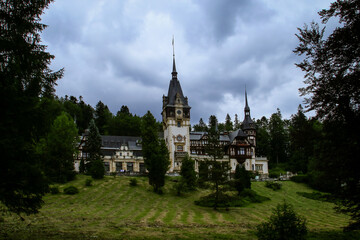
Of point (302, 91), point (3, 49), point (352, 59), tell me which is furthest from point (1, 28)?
point (352, 59)

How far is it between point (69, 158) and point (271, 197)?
33928mm

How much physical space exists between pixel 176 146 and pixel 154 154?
2221cm

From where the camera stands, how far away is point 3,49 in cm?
1388

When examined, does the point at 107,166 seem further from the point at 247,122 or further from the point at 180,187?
the point at 247,122

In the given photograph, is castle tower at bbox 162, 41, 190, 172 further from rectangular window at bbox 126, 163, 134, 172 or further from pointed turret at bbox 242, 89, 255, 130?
pointed turret at bbox 242, 89, 255, 130

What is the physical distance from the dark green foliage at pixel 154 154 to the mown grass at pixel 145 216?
222 cm

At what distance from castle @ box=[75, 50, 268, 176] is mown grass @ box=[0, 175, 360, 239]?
13977mm

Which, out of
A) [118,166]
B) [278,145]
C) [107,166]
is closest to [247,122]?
[278,145]

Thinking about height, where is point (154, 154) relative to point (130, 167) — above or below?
above

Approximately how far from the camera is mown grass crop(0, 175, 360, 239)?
19.1 meters

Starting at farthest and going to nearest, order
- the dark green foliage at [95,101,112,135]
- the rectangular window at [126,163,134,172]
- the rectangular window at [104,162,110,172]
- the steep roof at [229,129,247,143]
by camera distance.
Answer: the dark green foliage at [95,101,112,135] → the steep roof at [229,129,247,143] → the rectangular window at [126,163,134,172] → the rectangular window at [104,162,110,172]

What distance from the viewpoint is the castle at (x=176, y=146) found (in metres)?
68.8

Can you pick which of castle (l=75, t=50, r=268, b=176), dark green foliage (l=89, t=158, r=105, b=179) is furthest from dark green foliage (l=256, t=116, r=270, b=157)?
dark green foliage (l=89, t=158, r=105, b=179)

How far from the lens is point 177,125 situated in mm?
71312
